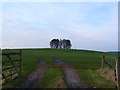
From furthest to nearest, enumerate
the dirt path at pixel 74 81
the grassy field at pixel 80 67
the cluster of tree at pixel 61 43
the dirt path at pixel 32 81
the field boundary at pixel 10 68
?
the cluster of tree at pixel 61 43 < the field boundary at pixel 10 68 < the grassy field at pixel 80 67 < the dirt path at pixel 74 81 < the dirt path at pixel 32 81

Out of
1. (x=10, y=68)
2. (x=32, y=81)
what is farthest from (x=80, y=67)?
(x=10, y=68)

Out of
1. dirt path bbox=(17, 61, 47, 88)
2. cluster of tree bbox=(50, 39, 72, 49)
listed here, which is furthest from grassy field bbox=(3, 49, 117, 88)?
cluster of tree bbox=(50, 39, 72, 49)

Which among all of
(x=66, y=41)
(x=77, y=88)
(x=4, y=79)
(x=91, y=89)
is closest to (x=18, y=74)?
(x=4, y=79)

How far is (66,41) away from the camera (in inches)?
5143

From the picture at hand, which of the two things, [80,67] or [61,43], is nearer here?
[80,67]

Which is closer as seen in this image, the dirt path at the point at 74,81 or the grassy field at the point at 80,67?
the dirt path at the point at 74,81

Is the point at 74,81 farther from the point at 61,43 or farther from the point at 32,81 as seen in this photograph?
the point at 61,43

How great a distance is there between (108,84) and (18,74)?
23.1 feet

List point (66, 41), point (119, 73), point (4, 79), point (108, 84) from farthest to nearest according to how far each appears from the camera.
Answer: point (66, 41) < point (4, 79) < point (108, 84) < point (119, 73)

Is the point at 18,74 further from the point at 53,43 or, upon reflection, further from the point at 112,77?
the point at 53,43

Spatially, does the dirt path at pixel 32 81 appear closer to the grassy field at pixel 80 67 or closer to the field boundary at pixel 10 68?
the grassy field at pixel 80 67

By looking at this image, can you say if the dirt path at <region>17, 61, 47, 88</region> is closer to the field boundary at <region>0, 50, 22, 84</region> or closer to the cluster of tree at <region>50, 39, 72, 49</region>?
the field boundary at <region>0, 50, 22, 84</region>

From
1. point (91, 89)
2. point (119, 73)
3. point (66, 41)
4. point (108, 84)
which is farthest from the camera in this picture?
point (66, 41)

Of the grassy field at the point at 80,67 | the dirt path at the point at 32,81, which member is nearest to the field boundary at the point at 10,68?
the grassy field at the point at 80,67
